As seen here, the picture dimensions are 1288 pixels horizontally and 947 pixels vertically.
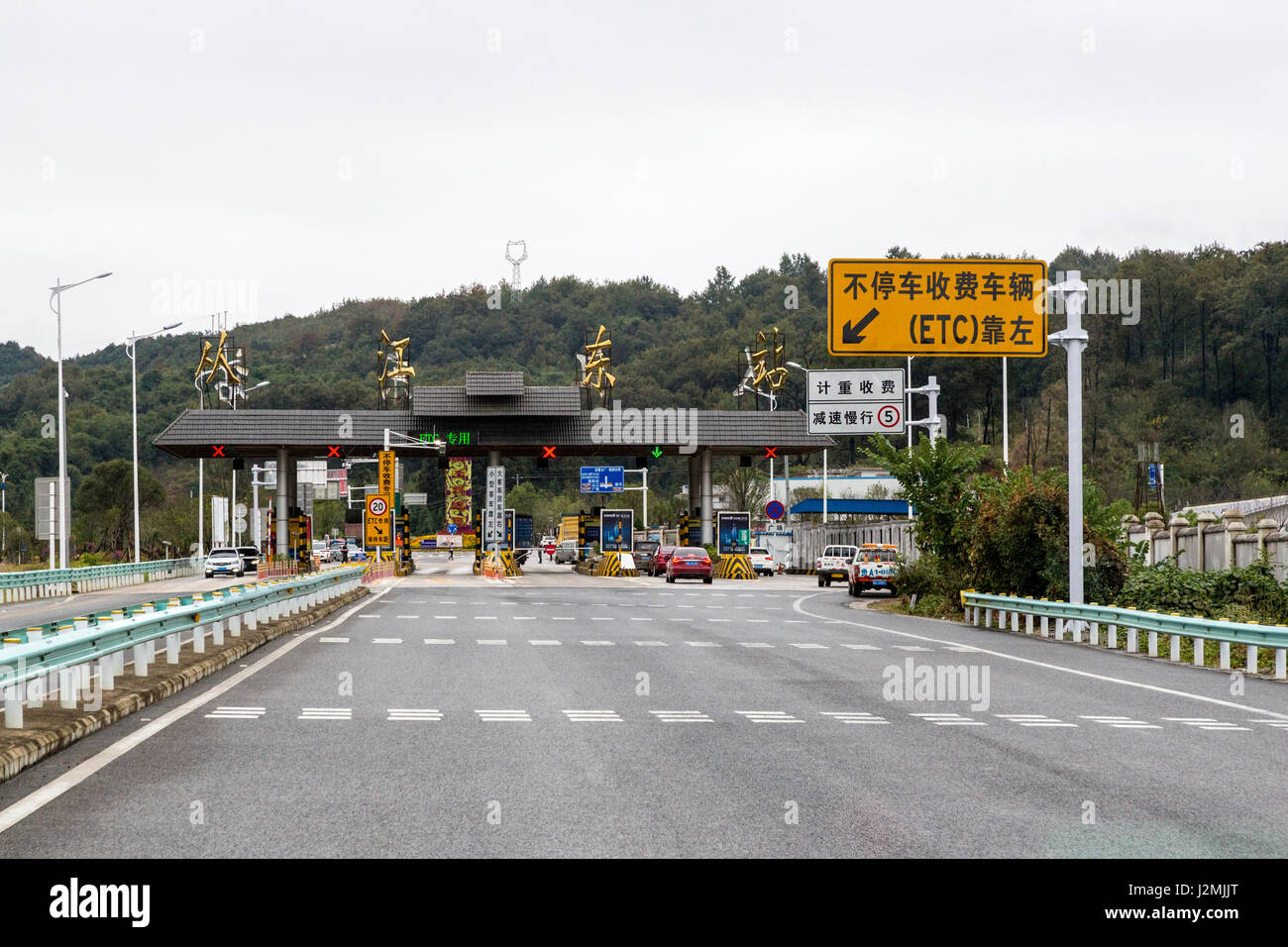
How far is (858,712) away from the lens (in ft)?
44.6

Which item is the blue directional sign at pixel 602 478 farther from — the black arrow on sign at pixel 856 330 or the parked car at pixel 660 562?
the black arrow on sign at pixel 856 330

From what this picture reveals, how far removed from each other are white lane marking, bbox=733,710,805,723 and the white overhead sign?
34.6 meters

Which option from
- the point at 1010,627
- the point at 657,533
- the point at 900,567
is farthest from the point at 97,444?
the point at 1010,627

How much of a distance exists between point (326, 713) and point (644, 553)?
3095 inches

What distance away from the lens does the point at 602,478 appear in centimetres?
9544

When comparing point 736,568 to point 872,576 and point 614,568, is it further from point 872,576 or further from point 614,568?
point 872,576

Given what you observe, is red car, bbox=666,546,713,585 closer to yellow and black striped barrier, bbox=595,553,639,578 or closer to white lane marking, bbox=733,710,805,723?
yellow and black striped barrier, bbox=595,553,639,578

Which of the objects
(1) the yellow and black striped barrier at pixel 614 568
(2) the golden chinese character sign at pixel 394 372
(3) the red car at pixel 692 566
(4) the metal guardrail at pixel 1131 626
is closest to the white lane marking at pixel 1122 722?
(4) the metal guardrail at pixel 1131 626

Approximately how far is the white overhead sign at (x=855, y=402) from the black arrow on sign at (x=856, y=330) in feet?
59.8

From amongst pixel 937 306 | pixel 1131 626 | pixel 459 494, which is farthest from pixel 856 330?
pixel 459 494

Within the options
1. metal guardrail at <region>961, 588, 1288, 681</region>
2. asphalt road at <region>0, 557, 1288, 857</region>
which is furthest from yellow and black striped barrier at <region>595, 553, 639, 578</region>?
asphalt road at <region>0, 557, 1288, 857</region>

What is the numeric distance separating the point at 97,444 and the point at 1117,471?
249ft

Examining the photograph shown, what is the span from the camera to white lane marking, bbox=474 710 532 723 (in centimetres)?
1286
